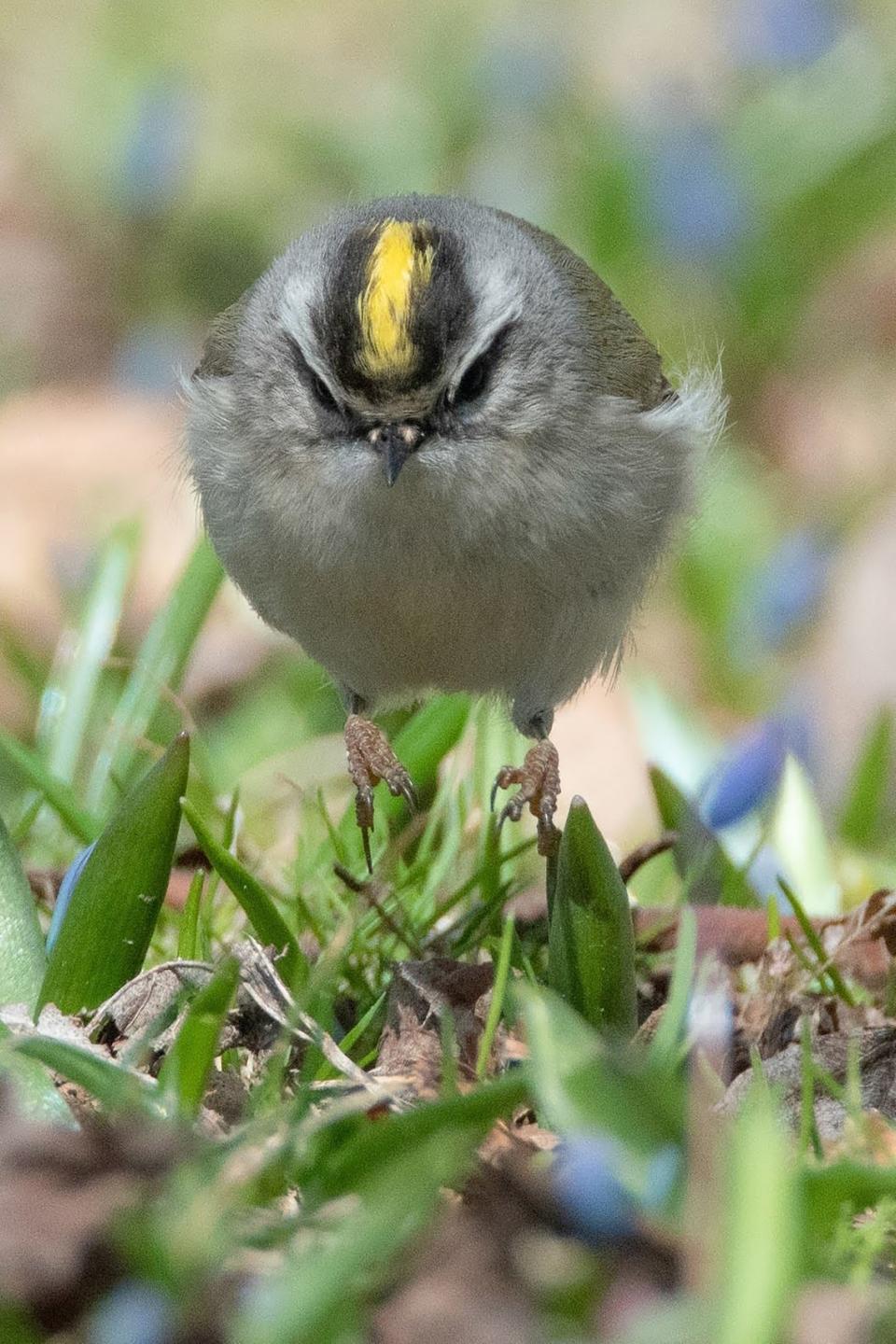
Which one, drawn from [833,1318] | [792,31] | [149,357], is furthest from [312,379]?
[792,31]

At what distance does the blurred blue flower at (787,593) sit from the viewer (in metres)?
6.27

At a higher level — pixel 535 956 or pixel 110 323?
pixel 110 323

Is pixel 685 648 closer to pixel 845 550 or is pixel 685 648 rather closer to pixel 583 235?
pixel 845 550

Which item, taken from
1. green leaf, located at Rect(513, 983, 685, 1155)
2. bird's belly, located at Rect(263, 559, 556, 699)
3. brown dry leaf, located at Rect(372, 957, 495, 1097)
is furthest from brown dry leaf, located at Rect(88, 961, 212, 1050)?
bird's belly, located at Rect(263, 559, 556, 699)

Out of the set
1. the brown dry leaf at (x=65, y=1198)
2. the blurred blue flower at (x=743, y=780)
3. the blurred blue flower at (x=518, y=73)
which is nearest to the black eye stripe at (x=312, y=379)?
the blurred blue flower at (x=743, y=780)

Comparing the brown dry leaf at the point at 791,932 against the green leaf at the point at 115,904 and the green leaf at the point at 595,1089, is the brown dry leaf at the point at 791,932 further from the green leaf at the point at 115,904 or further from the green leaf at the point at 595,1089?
the green leaf at the point at 595,1089

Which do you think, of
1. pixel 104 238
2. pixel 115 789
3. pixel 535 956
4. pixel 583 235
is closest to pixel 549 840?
pixel 535 956

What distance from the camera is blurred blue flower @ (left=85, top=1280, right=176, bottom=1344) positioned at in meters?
1.94

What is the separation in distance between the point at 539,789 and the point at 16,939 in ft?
3.76

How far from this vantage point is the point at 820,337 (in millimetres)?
8625

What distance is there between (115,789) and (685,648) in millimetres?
3154

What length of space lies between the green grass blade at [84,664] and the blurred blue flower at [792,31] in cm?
458

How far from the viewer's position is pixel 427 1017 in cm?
312

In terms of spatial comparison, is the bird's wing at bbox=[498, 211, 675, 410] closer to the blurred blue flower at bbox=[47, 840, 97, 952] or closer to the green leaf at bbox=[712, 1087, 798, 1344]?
the blurred blue flower at bbox=[47, 840, 97, 952]
